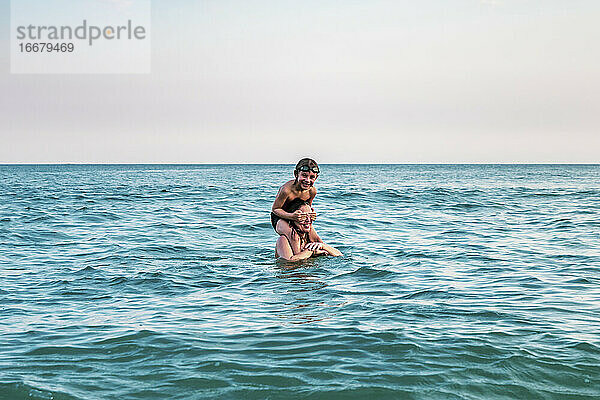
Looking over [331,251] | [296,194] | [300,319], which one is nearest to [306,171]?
[296,194]

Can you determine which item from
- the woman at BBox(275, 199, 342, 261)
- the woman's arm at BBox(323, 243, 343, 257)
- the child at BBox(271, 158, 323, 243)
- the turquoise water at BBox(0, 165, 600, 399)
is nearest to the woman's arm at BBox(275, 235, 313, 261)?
the woman at BBox(275, 199, 342, 261)

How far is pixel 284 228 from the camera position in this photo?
12.4 meters

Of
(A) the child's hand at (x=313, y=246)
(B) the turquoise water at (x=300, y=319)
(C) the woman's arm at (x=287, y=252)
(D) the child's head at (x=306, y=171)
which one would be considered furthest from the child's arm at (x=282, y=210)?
(B) the turquoise water at (x=300, y=319)

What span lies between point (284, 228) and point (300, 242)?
447mm

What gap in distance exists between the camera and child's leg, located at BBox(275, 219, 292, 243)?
12.4m

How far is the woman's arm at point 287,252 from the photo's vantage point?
40.4 ft

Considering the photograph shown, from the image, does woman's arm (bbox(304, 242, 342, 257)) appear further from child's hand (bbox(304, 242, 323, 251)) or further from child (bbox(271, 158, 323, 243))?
child (bbox(271, 158, 323, 243))

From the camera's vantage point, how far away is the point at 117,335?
273 inches

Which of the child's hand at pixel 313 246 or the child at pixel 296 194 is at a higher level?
the child at pixel 296 194

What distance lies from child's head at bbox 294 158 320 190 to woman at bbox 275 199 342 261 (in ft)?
1.70

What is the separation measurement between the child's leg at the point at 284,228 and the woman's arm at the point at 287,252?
0.08m

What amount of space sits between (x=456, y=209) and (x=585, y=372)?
74.0ft

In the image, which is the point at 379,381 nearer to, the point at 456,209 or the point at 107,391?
the point at 107,391

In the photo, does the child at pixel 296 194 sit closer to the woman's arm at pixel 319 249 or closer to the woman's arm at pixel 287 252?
the woman's arm at pixel 287 252
